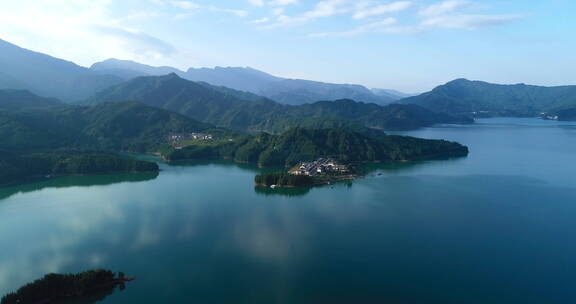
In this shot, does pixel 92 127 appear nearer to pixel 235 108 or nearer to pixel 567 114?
pixel 235 108

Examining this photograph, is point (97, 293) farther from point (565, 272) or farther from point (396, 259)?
point (565, 272)

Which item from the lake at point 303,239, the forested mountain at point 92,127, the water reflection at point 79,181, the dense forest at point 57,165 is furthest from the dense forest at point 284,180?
the forested mountain at point 92,127

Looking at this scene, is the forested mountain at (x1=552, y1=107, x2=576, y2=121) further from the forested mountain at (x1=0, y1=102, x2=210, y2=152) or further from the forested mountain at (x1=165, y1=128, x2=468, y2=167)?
the forested mountain at (x1=0, y1=102, x2=210, y2=152)

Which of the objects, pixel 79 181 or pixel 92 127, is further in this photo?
pixel 92 127

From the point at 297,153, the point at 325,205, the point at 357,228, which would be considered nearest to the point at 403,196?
the point at 325,205

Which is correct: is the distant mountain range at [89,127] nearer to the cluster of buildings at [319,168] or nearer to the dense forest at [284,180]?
the cluster of buildings at [319,168]

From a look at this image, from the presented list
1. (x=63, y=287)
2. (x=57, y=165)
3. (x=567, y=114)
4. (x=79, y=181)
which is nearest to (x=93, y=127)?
(x=57, y=165)
